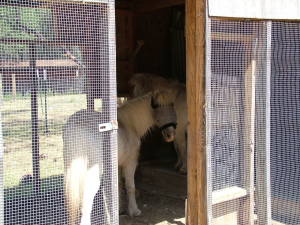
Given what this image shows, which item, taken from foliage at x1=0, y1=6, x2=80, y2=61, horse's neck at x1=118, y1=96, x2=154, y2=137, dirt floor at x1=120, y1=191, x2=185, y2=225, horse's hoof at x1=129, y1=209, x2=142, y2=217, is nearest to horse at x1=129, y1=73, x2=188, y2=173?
horse's neck at x1=118, y1=96, x2=154, y2=137

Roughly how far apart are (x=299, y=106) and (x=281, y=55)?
623mm

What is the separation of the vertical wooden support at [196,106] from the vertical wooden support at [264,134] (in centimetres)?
79

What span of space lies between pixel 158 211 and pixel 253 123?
2.20 m

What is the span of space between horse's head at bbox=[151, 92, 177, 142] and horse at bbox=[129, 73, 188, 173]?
0.15 metres

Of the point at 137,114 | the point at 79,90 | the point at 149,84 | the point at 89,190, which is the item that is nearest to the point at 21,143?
the point at 149,84

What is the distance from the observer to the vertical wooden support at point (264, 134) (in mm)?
3957

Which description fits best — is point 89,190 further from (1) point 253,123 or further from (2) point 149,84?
(2) point 149,84

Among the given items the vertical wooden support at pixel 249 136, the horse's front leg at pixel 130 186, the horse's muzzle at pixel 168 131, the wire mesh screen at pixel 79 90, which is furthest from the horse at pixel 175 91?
the wire mesh screen at pixel 79 90

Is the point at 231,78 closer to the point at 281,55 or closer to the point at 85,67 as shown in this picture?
the point at 281,55

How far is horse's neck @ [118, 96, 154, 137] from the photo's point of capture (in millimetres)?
5324

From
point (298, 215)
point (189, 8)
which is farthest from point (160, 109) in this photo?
point (298, 215)

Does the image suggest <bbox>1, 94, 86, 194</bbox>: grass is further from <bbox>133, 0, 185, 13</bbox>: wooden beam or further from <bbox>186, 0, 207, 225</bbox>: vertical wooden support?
<bbox>133, 0, 185, 13</bbox>: wooden beam

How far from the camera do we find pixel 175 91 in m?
5.60

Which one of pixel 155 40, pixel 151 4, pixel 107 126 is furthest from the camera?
pixel 155 40
